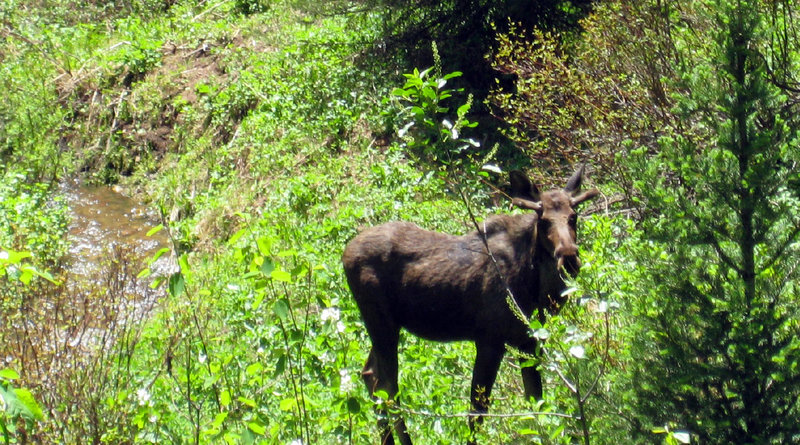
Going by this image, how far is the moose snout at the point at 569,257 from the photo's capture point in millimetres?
5598

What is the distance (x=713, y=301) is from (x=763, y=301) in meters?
0.19

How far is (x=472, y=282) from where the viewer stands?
245 inches

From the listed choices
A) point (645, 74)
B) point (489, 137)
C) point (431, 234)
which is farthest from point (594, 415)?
point (489, 137)

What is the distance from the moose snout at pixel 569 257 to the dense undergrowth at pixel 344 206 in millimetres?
146

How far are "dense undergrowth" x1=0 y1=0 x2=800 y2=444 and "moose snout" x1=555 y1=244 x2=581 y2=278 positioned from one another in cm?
15

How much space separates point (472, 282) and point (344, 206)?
469 cm

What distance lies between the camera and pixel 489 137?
12219 mm

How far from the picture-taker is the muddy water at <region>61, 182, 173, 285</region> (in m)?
12.6

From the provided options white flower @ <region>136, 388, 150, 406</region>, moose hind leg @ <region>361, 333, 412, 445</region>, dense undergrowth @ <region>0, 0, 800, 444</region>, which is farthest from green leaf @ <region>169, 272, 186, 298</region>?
moose hind leg @ <region>361, 333, 412, 445</region>

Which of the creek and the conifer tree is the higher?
the conifer tree

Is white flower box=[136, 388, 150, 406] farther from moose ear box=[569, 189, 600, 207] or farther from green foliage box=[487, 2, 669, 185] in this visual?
green foliage box=[487, 2, 669, 185]

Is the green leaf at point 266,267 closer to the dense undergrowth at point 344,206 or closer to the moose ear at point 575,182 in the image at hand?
the dense undergrowth at point 344,206

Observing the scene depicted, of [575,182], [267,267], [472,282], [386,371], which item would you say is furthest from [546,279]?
[267,267]

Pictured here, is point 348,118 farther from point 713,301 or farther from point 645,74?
point 713,301
